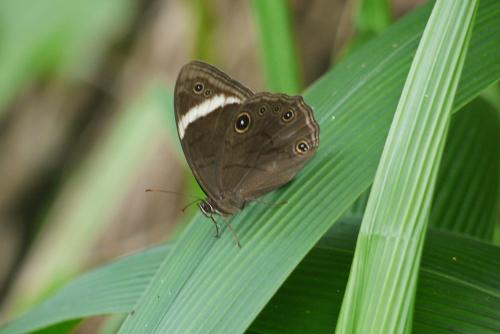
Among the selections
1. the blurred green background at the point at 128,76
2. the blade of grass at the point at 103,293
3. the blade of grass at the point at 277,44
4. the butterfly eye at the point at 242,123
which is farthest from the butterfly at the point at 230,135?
the blurred green background at the point at 128,76

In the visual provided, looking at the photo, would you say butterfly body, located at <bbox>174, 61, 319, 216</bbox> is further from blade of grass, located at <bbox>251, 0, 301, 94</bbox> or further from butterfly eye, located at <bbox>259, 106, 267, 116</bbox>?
blade of grass, located at <bbox>251, 0, 301, 94</bbox>

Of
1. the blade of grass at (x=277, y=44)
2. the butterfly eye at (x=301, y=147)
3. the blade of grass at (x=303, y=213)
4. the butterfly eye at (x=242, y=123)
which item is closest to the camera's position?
the blade of grass at (x=303, y=213)

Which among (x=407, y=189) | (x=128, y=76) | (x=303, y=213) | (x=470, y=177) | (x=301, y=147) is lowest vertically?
(x=407, y=189)

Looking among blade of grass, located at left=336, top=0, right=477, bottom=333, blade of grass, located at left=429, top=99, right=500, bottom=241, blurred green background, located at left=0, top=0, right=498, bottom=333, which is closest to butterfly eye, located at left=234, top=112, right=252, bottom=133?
blade of grass, located at left=429, top=99, right=500, bottom=241

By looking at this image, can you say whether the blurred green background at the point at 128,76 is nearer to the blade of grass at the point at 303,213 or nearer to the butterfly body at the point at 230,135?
the butterfly body at the point at 230,135

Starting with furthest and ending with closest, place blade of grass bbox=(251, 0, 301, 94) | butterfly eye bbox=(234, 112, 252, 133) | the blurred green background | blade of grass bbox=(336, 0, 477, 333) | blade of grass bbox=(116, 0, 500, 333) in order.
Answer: the blurred green background → blade of grass bbox=(251, 0, 301, 94) → butterfly eye bbox=(234, 112, 252, 133) → blade of grass bbox=(116, 0, 500, 333) → blade of grass bbox=(336, 0, 477, 333)

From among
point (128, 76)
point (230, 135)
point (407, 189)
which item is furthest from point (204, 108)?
point (128, 76)

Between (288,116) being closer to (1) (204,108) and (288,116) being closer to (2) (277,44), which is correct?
(1) (204,108)
